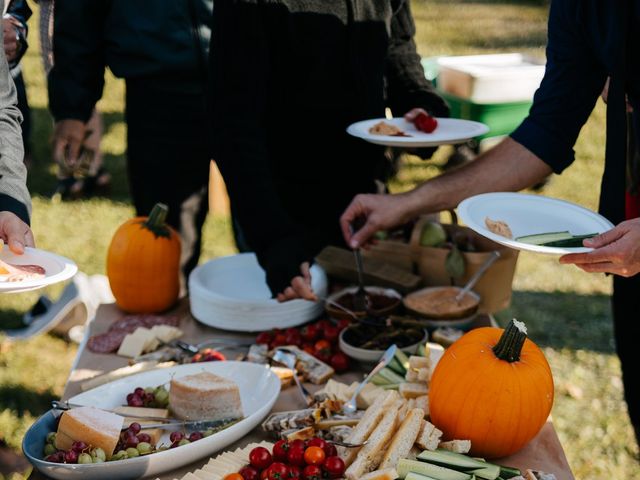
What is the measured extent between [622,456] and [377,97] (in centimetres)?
212

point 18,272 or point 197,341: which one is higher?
point 18,272

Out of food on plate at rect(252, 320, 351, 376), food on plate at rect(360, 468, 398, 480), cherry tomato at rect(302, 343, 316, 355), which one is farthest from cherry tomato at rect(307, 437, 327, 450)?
cherry tomato at rect(302, 343, 316, 355)

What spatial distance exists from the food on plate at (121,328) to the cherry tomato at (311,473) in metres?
0.98

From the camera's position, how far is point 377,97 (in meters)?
2.70

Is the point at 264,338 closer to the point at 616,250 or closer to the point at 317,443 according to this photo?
the point at 317,443

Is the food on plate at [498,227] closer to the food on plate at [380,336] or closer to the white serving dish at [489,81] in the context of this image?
the food on plate at [380,336]

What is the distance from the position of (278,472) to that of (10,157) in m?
1.05

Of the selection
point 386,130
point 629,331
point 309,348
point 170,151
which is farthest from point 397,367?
point 170,151

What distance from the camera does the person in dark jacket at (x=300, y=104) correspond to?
2293 millimetres

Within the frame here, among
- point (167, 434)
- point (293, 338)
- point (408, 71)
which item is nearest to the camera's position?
point (167, 434)

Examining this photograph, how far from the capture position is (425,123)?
8.30 ft

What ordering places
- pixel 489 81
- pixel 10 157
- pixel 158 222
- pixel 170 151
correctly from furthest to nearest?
1. pixel 489 81
2. pixel 170 151
3. pixel 158 222
4. pixel 10 157

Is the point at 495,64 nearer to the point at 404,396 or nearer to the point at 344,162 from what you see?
the point at 344,162

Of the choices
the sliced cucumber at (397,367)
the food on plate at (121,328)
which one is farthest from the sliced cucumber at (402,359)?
the food on plate at (121,328)
